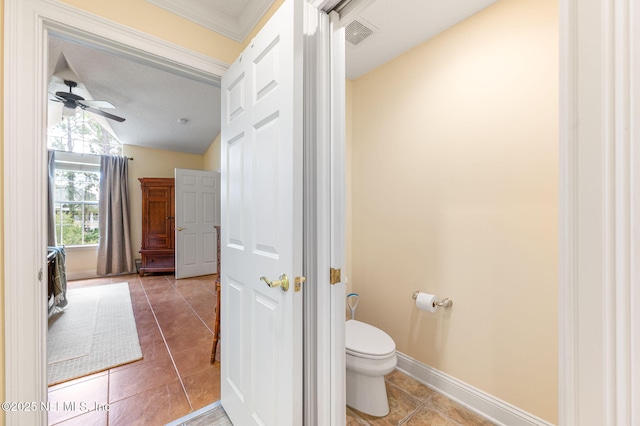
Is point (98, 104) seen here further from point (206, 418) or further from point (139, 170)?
point (206, 418)

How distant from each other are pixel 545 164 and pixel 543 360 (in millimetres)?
1021

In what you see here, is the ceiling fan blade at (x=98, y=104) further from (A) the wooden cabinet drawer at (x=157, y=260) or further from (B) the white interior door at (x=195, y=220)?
(A) the wooden cabinet drawer at (x=157, y=260)

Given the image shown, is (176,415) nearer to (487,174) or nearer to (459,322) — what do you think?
(459,322)

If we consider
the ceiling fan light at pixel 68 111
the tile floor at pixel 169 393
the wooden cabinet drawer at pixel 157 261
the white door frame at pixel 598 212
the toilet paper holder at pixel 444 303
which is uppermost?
the ceiling fan light at pixel 68 111

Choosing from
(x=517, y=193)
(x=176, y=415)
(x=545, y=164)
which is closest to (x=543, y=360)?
(x=517, y=193)

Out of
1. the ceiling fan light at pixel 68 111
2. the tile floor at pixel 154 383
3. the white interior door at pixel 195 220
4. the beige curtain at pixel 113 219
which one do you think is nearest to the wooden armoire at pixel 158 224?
the beige curtain at pixel 113 219

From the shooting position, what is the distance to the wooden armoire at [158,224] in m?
4.69

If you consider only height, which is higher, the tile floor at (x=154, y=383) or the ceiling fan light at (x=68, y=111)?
the ceiling fan light at (x=68, y=111)

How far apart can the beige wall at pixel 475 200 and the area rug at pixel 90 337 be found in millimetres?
2204

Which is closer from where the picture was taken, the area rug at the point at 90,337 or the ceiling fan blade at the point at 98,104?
the area rug at the point at 90,337

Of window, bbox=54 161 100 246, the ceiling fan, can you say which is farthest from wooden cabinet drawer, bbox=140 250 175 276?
the ceiling fan

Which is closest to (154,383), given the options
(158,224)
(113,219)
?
(158,224)

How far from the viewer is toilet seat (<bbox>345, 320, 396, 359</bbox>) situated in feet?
4.67

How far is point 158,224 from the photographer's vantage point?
15.8ft
